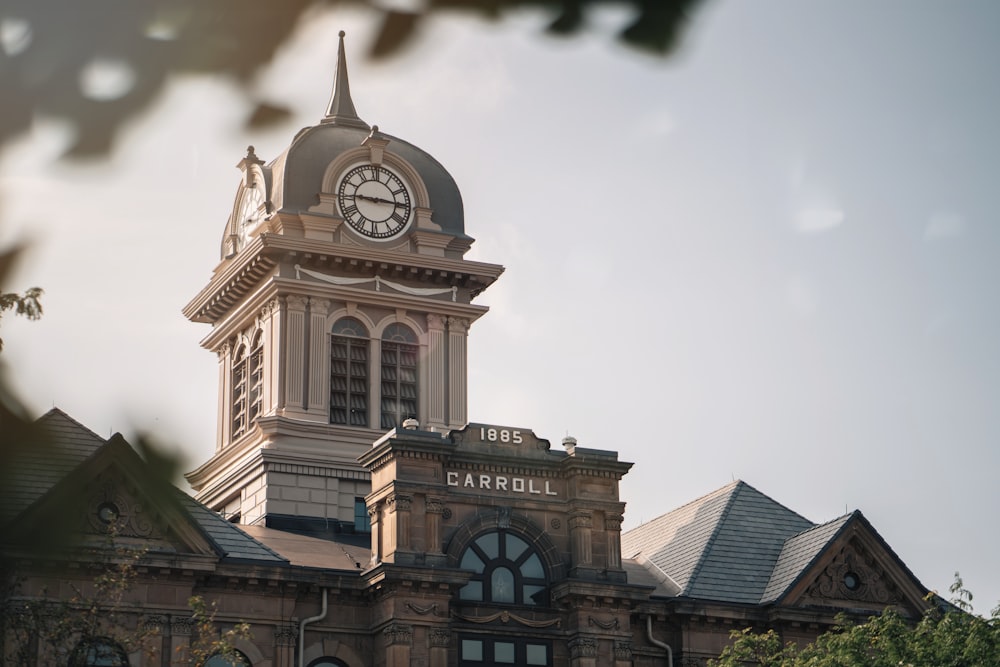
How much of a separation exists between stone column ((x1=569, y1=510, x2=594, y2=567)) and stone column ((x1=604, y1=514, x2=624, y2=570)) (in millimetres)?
527

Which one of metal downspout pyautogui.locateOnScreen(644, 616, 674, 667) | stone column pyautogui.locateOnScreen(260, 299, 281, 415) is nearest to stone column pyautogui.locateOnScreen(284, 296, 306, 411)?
stone column pyautogui.locateOnScreen(260, 299, 281, 415)

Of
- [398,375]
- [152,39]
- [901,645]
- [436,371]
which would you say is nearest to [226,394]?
[398,375]

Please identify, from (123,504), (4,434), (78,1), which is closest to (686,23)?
(78,1)

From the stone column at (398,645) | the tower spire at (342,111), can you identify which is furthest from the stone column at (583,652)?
the tower spire at (342,111)

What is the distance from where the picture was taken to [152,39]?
14.3 ft

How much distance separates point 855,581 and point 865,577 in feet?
0.93

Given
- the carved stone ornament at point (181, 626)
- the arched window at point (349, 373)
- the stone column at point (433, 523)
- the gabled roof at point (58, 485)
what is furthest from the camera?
the arched window at point (349, 373)

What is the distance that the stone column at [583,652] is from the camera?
40531mm

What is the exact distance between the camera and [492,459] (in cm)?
4147

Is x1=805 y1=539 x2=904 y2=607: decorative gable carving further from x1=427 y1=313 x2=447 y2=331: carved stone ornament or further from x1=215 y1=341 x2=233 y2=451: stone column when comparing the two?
x1=215 y1=341 x2=233 y2=451: stone column

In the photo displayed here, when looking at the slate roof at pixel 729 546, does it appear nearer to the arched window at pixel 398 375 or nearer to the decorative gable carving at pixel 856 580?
the decorative gable carving at pixel 856 580

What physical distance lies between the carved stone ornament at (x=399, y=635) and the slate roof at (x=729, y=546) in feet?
26.2

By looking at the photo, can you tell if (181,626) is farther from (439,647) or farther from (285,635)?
(439,647)

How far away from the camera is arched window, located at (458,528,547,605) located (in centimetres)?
4100
